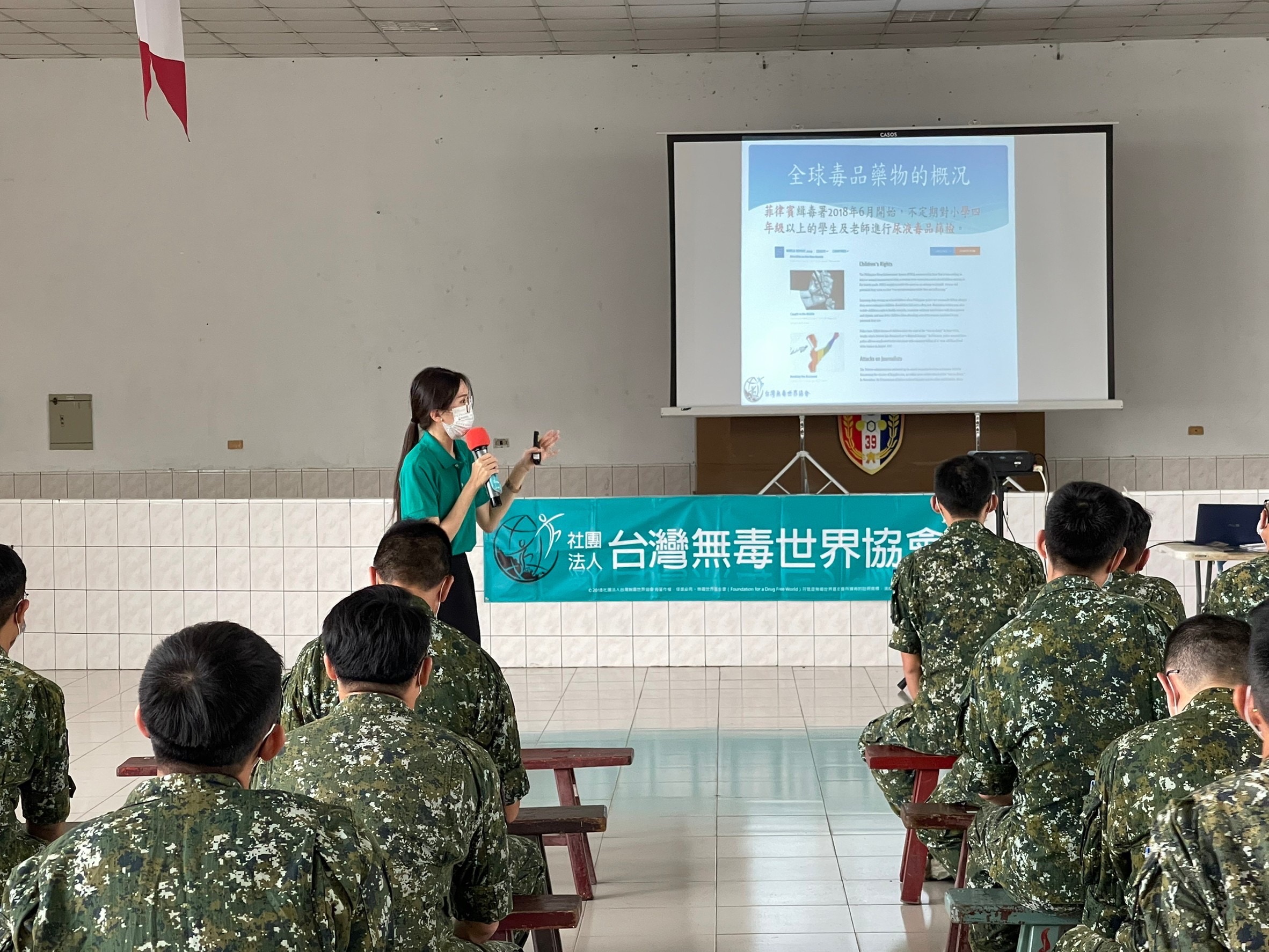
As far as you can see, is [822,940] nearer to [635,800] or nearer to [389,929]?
[635,800]

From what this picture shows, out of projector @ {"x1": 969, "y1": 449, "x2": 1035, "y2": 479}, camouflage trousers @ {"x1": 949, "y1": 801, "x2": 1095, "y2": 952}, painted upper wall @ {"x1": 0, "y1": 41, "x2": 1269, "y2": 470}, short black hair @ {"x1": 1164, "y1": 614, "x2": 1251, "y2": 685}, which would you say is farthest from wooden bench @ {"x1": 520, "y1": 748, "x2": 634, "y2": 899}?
painted upper wall @ {"x1": 0, "y1": 41, "x2": 1269, "y2": 470}

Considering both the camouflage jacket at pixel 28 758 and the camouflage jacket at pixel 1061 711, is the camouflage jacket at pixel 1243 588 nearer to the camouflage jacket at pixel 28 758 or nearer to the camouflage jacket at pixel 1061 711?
the camouflage jacket at pixel 1061 711

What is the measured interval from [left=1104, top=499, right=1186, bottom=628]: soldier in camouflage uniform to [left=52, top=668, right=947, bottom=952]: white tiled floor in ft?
3.40

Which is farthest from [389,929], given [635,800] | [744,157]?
[744,157]

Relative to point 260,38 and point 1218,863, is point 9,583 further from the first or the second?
point 260,38

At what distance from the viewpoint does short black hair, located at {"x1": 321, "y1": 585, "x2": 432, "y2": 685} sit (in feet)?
6.82

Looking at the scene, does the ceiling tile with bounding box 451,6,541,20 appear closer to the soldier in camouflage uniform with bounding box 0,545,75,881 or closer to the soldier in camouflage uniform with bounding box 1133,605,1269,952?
the soldier in camouflage uniform with bounding box 0,545,75,881

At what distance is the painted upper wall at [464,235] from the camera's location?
879 centimetres

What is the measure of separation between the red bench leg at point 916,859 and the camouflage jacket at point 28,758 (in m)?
A: 2.19

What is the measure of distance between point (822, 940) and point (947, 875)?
2.00ft

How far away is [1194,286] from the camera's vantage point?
8820mm

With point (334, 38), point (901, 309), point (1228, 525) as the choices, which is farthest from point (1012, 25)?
point (334, 38)

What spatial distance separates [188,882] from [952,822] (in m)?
2.05

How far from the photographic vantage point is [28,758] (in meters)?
2.41
